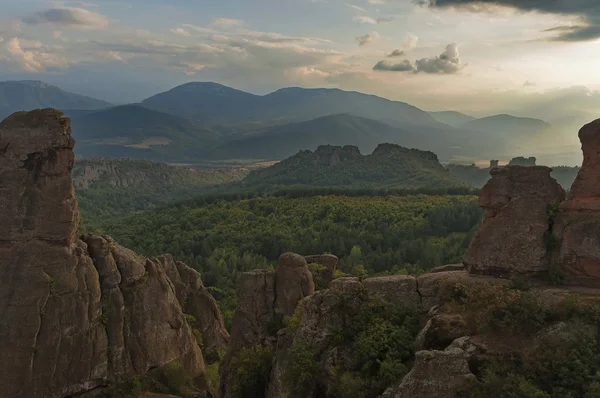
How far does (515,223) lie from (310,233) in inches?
2554

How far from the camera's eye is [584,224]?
24.1 m

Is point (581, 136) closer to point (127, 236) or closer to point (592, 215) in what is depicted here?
point (592, 215)

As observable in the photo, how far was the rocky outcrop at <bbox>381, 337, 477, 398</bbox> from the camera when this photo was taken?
18.3 m

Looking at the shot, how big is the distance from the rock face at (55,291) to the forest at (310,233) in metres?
23.9

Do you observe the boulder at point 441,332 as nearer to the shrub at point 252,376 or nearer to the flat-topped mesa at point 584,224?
the flat-topped mesa at point 584,224

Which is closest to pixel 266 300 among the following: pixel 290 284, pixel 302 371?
pixel 290 284

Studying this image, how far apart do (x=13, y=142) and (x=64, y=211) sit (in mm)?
5621

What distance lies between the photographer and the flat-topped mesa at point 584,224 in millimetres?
23578

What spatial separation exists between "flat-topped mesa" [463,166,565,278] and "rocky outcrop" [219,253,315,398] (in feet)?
41.1

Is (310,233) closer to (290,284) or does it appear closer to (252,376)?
(290,284)

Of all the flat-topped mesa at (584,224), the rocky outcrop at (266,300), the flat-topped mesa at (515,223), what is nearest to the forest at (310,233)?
the rocky outcrop at (266,300)

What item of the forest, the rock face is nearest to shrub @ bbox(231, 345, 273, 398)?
the rock face

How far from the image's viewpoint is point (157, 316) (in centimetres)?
3666

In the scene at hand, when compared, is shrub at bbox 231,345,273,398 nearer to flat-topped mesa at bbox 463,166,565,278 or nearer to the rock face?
the rock face
